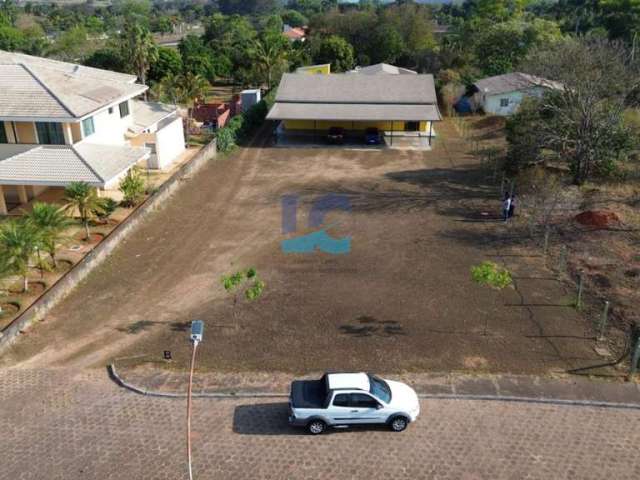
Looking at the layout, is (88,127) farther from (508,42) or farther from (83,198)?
(508,42)

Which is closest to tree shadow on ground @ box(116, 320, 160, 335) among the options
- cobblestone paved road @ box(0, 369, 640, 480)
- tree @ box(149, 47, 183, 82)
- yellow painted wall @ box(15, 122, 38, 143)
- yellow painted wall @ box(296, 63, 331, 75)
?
cobblestone paved road @ box(0, 369, 640, 480)

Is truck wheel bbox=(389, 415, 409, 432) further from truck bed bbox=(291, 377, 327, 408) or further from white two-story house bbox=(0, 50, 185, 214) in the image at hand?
white two-story house bbox=(0, 50, 185, 214)

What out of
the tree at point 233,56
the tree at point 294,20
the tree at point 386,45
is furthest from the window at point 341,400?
the tree at point 294,20

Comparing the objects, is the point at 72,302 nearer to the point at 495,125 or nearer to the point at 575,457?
the point at 575,457

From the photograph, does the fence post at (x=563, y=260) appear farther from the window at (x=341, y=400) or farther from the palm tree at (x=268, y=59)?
the palm tree at (x=268, y=59)

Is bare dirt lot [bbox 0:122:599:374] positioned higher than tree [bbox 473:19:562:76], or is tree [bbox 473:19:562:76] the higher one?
tree [bbox 473:19:562:76]

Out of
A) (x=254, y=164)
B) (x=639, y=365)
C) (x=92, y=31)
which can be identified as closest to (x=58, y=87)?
(x=254, y=164)

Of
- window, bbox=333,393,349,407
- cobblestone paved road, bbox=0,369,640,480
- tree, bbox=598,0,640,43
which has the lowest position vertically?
cobblestone paved road, bbox=0,369,640,480
